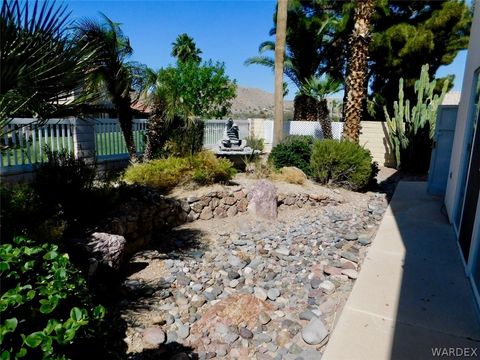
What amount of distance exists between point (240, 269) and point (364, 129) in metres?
11.2

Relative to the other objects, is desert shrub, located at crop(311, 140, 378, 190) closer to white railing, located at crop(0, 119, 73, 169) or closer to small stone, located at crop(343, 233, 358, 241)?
small stone, located at crop(343, 233, 358, 241)

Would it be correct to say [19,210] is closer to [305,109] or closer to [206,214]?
[206,214]

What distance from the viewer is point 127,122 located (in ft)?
27.9

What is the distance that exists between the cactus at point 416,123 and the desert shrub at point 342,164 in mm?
3953

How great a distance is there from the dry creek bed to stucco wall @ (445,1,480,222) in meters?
1.50

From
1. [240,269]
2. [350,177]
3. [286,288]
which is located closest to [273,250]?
[240,269]

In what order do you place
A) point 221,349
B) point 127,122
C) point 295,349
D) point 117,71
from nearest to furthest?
point 295,349, point 221,349, point 117,71, point 127,122

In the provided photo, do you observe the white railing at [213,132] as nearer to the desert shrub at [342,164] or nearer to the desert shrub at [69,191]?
the desert shrub at [342,164]

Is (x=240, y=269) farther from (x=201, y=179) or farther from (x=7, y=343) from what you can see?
(x=7, y=343)

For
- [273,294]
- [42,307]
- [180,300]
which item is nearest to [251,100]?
[273,294]

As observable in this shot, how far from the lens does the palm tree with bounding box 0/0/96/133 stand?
2.21m

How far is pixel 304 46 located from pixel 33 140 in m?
13.6

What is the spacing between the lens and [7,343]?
126 centimetres

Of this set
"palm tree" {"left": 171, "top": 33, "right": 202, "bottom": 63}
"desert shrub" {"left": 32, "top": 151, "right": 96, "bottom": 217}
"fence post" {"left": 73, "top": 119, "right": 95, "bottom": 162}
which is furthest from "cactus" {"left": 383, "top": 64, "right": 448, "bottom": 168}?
"palm tree" {"left": 171, "top": 33, "right": 202, "bottom": 63}
